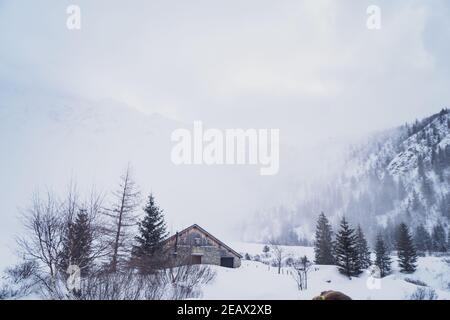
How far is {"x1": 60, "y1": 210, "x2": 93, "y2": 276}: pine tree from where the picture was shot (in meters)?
6.86

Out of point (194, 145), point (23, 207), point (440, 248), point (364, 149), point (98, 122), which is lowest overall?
point (440, 248)

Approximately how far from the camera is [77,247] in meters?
Result: 7.13

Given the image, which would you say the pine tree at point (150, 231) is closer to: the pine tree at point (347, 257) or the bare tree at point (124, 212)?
the bare tree at point (124, 212)

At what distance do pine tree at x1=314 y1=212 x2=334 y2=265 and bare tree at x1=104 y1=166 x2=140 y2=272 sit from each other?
25728 mm

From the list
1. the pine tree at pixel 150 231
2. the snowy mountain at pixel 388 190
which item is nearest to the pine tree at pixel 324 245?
the pine tree at pixel 150 231

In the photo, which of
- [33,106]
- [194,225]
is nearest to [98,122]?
[33,106]

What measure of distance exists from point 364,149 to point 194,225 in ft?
493

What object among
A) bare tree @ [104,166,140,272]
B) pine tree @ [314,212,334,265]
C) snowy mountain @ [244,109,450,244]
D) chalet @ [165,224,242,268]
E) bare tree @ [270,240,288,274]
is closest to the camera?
bare tree @ [104,166,140,272]

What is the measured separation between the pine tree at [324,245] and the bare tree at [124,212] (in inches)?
1013

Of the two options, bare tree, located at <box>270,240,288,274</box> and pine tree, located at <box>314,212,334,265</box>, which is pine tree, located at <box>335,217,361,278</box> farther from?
pine tree, located at <box>314,212,334,265</box>

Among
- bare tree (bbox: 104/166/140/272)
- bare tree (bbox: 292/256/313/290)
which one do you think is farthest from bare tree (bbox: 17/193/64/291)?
bare tree (bbox: 292/256/313/290)
